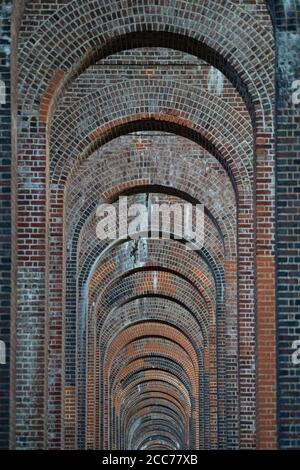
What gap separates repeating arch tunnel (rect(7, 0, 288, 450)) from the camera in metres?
16.3

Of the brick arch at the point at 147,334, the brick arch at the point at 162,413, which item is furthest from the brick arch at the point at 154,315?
the brick arch at the point at 162,413

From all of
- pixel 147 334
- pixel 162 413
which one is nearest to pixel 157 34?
pixel 147 334

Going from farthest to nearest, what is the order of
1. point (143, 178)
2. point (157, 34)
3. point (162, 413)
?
point (162, 413)
point (143, 178)
point (157, 34)

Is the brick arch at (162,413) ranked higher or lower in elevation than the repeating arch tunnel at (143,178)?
higher

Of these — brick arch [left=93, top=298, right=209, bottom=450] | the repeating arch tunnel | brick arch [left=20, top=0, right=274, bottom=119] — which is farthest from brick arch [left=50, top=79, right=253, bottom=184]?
brick arch [left=93, top=298, right=209, bottom=450]

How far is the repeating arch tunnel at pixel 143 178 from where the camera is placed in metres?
16.3

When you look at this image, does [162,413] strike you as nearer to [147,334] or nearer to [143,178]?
[147,334]

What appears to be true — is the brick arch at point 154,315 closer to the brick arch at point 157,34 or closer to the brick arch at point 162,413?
the brick arch at point 157,34

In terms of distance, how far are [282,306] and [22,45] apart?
5.93 metres

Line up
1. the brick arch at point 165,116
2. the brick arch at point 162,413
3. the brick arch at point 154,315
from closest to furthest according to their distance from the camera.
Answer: the brick arch at point 165,116
the brick arch at point 154,315
the brick arch at point 162,413

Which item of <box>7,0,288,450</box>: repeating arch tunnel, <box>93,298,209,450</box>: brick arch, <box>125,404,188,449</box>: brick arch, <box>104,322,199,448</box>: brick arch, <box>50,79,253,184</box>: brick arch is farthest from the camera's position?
<box>125,404,188,449</box>: brick arch

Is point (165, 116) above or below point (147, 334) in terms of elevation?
below

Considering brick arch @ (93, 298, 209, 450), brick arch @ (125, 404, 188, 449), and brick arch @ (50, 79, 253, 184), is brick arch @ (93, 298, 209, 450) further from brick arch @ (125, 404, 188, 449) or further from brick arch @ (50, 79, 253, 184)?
brick arch @ (125, 404, 188, 449)

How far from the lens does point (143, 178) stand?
80.4 ft
